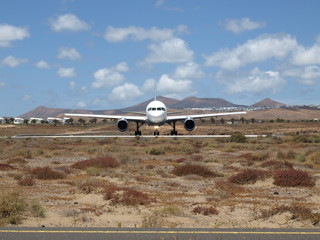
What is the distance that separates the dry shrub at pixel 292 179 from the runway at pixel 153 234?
8496 mm

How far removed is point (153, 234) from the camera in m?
9.05

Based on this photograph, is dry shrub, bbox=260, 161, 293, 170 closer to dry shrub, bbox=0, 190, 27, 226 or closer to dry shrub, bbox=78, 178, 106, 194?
dry shrub, bbox=78, 178, 106, 194

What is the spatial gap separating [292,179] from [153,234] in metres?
10.9

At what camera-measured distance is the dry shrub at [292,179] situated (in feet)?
58.9

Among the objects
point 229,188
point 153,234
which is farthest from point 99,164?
point 153,234

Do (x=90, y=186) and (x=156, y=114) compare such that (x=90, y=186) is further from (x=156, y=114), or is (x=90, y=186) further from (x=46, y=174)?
(x=156, y=114)

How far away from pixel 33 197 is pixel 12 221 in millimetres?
4569

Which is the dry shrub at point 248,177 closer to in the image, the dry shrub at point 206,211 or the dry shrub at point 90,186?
the dry shrub at point 90,186

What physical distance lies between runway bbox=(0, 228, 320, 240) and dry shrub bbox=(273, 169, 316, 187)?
850 centimetres

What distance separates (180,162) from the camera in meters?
28.1

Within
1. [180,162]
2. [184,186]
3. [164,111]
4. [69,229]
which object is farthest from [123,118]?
[69,229]

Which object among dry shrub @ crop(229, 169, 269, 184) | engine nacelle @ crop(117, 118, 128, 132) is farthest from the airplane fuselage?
dry shrub @ crop(229, 169, 269, 184)

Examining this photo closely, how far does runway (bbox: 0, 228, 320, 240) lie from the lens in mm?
8758

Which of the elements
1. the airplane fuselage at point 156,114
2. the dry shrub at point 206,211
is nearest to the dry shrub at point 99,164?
the dry shrub at point 206,211
